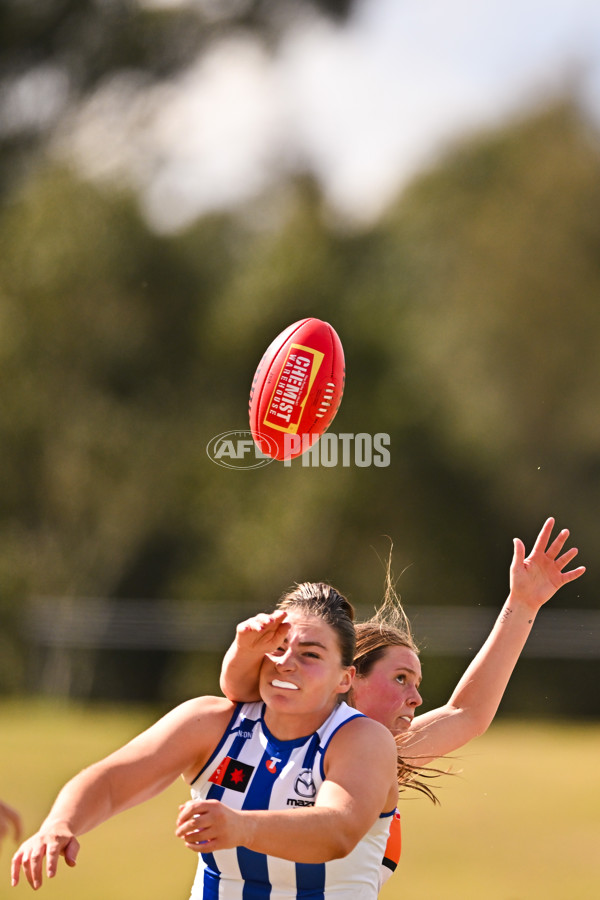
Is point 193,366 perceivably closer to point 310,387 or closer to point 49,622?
point 49,622

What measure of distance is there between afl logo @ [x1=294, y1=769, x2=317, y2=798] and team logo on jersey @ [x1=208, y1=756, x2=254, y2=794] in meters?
0.09

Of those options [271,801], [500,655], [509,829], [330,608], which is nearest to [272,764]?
[271,801]

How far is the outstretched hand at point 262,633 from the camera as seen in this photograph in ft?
7.12

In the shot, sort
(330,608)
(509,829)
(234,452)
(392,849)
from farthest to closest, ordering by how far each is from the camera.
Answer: (234,452)
(509,829)
(392,849)
(330,608)

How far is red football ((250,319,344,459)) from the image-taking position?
3887 millimetres

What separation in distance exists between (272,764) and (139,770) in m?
0.24

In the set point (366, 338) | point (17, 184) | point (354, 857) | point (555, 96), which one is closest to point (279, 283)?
point (366, 338)

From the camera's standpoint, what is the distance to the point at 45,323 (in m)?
19.6

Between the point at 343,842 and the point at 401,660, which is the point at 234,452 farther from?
the point at 343,842

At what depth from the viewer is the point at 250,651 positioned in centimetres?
222

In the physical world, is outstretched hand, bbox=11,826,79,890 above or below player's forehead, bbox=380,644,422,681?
below

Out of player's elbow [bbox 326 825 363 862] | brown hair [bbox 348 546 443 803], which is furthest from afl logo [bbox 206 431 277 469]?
player's elbow [bbox 326 825 363 862]

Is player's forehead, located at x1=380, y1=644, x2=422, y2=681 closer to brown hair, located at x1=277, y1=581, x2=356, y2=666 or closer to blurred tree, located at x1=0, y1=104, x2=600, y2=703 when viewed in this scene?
brown hair, located at x1=277, y1=581, x2=356, y2=666

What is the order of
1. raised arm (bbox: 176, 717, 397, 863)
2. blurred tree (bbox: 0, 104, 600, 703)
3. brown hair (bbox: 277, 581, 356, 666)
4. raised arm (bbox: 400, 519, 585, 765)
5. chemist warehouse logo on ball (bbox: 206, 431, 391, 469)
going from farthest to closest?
chemist warehouse logo on ball (bbox: 206, 431, 391, 469)
blurred tree (bbox: 0, 104, 600, 703)
raised arm (bbox: 400, 519, 585, 765)
brown hair (bbox: 277, 581, 356, 666)
raised arm (bbox: 176, 717, 397, 863)
